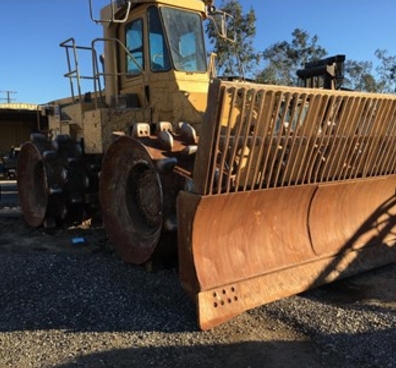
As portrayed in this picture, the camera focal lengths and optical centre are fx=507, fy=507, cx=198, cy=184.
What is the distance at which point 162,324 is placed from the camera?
3.79 metres

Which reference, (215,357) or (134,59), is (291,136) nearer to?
(215,357)

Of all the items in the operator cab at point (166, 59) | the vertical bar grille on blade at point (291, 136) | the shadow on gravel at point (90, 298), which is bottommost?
the shadow on gravel at point (90, 298)

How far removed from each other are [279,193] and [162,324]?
148cm

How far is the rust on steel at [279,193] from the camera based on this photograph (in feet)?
12.4

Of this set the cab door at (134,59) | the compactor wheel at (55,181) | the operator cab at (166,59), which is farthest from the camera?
the compactor wheel at (55,181)

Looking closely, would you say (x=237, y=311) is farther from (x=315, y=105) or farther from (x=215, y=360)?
(x=315, y=105)

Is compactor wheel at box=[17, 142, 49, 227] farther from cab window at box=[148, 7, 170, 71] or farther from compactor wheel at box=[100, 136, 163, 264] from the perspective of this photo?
cab window at box=[148, 7, 170, 71]

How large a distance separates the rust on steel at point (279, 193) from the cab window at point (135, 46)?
221cm

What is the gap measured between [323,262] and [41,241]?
3.79 meters

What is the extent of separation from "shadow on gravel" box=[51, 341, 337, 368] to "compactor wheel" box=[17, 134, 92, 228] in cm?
365

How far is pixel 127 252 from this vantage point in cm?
505

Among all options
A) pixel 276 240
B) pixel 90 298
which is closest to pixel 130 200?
pixel 90 298

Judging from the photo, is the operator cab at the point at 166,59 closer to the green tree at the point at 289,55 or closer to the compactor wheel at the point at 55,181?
the compactor wheel at the point at 55,181

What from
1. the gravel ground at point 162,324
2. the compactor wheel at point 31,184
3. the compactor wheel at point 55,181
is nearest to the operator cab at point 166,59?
the compactor wheel at point 55,181
